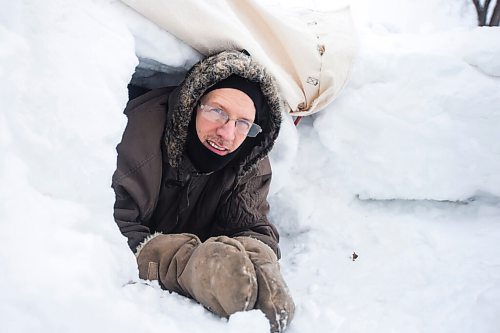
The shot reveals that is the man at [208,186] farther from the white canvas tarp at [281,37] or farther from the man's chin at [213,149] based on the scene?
the white canvas tarp at [281,37]

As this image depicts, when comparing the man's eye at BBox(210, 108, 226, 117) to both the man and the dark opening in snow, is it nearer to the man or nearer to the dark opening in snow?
the man

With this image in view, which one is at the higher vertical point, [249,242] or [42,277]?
[42,277]

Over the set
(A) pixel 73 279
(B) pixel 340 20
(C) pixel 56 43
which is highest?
(C) pixel 56 43

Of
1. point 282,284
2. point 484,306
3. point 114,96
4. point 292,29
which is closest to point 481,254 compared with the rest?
point 484,306

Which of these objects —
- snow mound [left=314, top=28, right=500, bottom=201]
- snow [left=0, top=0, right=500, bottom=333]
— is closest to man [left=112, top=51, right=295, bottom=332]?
snow [left=0, top=0, right=500, bottom=333]

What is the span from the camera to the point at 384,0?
245 inches

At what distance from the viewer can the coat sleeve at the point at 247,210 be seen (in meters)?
1.66

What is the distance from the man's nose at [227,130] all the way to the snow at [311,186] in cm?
27

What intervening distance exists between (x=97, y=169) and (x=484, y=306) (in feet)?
4.01

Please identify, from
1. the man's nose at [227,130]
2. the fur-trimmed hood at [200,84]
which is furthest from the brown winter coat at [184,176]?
Answer: the man's nose at [227,130]

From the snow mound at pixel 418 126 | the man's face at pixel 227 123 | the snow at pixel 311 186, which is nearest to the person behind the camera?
the snow at pixel 311 186

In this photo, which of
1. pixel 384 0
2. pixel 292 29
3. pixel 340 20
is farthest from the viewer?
pixel 384 0

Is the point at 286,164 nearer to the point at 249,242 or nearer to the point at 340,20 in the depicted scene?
the point at 249,242

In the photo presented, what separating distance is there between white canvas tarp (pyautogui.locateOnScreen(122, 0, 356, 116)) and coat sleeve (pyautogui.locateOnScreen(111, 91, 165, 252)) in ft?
0.94
